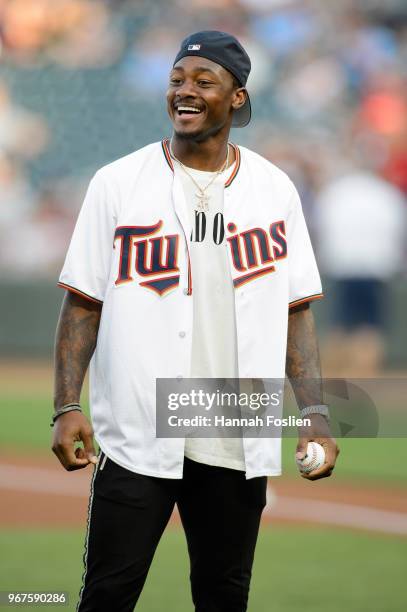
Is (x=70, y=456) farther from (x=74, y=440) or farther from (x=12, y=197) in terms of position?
(x=12, y=197)

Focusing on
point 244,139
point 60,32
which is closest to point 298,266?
point 244,139

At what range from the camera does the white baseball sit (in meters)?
3.69

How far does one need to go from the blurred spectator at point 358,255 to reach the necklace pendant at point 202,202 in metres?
8.11

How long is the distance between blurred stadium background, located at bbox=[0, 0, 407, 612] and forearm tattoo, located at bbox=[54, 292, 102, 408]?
Result: 18.0 ft

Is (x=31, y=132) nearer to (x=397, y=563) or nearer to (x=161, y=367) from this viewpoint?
(x=397, y=563)

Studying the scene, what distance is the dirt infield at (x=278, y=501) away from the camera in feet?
24.5

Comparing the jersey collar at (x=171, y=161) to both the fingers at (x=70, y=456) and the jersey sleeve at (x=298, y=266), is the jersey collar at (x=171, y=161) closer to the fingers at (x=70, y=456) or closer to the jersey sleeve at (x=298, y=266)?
the jersey sleeve at (x=298, y=266)

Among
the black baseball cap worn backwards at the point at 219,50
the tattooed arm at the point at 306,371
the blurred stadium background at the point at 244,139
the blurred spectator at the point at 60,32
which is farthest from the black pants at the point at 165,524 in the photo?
the blurred spectator at the point at 60,32

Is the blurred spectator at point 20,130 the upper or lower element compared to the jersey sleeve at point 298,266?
upper

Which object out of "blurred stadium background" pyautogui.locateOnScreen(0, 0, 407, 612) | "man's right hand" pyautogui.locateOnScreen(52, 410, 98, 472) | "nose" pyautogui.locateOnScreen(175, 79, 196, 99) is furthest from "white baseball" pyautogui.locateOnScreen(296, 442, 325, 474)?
"blurred stadium background" pyautogui.locateOnScreen(0, 0, 407, 612)

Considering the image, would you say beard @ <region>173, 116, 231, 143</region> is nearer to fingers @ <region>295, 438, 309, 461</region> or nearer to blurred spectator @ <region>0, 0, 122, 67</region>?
fingers @ <region>295, 438, 309, 461</region>

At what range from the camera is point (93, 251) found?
3.58m

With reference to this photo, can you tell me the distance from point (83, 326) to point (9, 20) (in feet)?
45.5

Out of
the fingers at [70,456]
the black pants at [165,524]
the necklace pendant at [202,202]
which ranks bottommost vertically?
the black pants at [165,524]
